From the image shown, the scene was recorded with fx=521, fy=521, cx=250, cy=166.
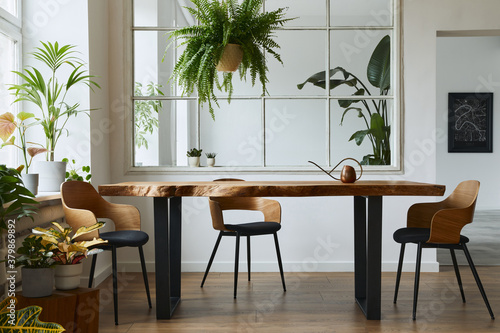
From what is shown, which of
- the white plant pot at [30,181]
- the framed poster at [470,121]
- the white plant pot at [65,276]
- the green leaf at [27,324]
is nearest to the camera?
the green leaf at [27,324]

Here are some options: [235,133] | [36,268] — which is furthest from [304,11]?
[36,268]

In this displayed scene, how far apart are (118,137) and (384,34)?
2.54 metres

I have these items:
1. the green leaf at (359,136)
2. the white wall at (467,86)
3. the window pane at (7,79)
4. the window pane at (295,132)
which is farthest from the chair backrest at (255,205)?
the white wall at (467,86)

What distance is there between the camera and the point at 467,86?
9.94m

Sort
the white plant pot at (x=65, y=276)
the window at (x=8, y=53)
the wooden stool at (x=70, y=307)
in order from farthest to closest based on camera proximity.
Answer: the window at (x=8, y=53) < the white plant pot at (x=65, y=276) < the wooden stool at (x=70, y=307)

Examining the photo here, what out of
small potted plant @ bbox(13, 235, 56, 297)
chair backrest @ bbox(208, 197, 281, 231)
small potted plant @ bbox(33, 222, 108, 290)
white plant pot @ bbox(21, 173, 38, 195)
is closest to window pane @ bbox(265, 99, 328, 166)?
chair backrest @ bbox(208, 197, 281, 231)

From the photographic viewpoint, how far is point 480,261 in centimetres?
493

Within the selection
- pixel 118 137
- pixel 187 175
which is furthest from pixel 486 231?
pixel 118 137

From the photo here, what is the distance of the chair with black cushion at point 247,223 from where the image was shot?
3645mm

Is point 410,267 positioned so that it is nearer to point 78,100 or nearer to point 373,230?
point 373,230

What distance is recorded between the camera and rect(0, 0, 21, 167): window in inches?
139

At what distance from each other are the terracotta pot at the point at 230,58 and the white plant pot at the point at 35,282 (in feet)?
5.09

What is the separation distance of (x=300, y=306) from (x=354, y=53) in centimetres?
239

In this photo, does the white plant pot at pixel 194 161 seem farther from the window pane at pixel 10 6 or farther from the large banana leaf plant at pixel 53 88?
the window pane at pixel 10 6
